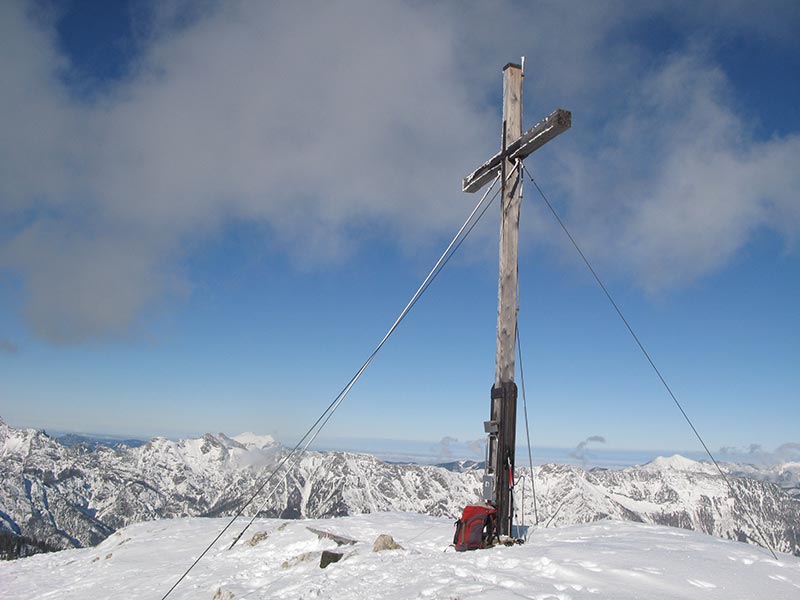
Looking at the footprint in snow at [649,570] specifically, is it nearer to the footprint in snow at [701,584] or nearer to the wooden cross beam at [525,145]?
the footprint in snow at [701,584]

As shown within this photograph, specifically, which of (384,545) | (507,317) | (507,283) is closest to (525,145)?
(507,283)

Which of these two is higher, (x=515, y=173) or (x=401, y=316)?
(x=515, y=173)

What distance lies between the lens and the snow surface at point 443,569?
903cm

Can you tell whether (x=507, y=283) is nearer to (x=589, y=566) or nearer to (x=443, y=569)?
(x=589, y=566)

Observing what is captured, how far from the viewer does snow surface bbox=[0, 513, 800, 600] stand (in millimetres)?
9031

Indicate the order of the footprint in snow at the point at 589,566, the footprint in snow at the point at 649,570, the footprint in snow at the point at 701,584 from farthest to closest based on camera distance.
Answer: the footprint in snow at the point at 589,566 < the footprint in snow at the point at 649,570 < the footprint in snow at the point at 701,584

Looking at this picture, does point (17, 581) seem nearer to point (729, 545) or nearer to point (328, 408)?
point (328, 408)

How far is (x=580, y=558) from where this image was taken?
10523mm

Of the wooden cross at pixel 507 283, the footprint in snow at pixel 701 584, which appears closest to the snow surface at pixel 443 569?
the footprint in snow at pixel 701 584

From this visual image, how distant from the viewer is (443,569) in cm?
1082

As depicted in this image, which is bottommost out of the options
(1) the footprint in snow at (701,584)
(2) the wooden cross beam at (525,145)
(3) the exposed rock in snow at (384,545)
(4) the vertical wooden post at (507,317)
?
(3) the exposed rock in snow at (384,545)

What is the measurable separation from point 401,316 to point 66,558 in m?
24.6

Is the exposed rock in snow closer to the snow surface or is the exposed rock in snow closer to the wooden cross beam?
the snow surface

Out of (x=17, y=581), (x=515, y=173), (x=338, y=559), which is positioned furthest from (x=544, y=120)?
(x=17, y=581)
